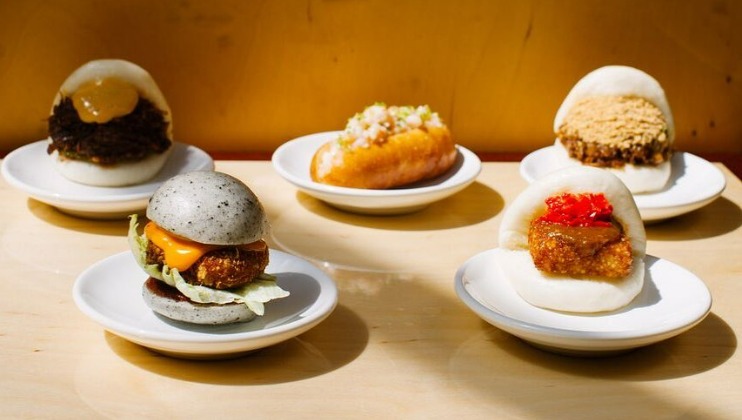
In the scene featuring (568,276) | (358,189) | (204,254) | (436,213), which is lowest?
(436,213)

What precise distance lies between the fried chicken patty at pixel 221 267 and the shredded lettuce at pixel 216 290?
14mm

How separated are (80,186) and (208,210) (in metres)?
1.16

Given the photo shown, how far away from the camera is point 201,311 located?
1.88 m

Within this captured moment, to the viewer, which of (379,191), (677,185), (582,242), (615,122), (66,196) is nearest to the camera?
(582,242)

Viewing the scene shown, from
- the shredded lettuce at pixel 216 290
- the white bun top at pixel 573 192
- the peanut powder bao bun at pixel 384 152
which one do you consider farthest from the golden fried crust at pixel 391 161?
the shredded lettuce at pixel 216 290

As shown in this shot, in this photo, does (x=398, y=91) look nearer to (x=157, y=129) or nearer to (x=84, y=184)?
(x=157, y=129)

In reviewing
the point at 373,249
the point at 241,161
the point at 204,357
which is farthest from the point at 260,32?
the point at 204,357

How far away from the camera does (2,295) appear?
7.30 feet

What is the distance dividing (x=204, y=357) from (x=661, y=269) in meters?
1.07

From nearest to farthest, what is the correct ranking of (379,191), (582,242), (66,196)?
(582,242), (66,196), (379,191)

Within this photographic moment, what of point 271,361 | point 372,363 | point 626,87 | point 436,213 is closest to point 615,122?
point 626,87

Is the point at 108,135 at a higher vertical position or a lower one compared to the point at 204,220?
lower

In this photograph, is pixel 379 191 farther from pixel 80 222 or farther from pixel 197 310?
pixel 197 310

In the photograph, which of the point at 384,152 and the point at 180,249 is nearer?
the point at 180,249
